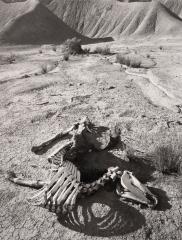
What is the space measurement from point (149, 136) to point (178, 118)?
3.76ft

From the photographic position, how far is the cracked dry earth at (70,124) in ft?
11.9

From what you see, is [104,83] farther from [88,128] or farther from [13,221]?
[13,221]

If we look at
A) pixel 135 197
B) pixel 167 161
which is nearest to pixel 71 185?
pixel 135 197

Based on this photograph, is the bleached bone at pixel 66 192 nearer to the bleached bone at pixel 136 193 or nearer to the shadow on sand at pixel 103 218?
the shadow on sand at pixel 103 218

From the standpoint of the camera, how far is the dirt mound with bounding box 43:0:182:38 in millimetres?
35094

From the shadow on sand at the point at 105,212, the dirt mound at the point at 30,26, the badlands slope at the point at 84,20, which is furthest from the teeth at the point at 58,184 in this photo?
the badlands slope at the point at 84,20

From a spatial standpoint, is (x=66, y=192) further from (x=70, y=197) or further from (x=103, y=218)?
(x=103, y=218)

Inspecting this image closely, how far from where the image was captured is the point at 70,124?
6332mm

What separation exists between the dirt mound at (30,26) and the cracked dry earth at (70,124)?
15.4 m

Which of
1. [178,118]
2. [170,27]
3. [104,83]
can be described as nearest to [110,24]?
[170,27]

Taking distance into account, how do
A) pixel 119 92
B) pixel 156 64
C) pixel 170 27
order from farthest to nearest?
pixel 170 27
pixel 156 64
pixel 119 92

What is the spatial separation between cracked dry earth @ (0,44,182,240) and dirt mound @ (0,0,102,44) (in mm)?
15424

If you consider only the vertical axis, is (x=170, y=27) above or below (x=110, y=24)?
above

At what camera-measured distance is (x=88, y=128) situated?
5199 mm
